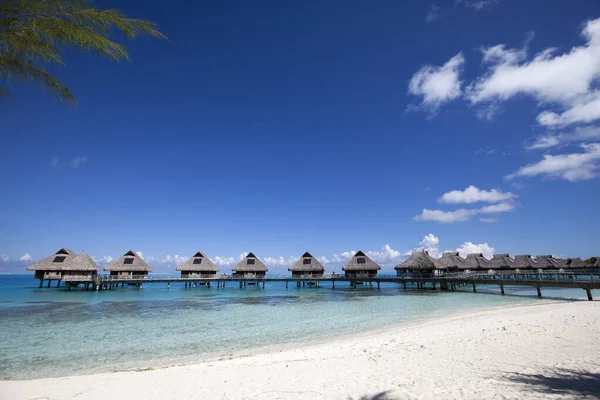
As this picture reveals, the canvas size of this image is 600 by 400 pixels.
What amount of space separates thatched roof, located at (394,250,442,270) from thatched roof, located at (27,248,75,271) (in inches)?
1689

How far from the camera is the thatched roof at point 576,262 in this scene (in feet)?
166

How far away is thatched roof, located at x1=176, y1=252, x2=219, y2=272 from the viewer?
42.3 metres

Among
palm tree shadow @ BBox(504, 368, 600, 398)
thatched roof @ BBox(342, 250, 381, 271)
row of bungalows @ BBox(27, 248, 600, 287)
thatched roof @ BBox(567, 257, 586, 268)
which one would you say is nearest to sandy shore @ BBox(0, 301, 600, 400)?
palm tree shadow @ BBox(504, 368, 600, 398)

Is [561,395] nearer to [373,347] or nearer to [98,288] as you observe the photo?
[373,347]

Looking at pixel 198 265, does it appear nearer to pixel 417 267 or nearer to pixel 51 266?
pixel 51 266

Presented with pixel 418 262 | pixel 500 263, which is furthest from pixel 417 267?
pixel 500 263

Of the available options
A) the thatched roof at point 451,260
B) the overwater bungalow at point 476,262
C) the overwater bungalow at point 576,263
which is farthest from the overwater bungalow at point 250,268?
the overwater bungalow at point 576,263

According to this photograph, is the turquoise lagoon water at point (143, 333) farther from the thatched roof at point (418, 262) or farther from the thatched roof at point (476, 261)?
the thatched roof at point (476, 261)

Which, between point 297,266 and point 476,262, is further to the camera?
point 476,262

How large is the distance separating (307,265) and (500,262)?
104ft

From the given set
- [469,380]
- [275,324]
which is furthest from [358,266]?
[469,380]

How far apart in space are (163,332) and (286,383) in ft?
32.2

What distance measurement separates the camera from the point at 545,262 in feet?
157

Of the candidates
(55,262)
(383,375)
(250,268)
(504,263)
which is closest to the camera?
(383,375)
